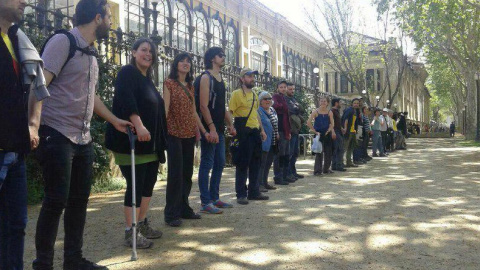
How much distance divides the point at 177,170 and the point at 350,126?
26.4ft

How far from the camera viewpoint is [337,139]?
1131 centimetres

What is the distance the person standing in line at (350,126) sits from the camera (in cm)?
1209

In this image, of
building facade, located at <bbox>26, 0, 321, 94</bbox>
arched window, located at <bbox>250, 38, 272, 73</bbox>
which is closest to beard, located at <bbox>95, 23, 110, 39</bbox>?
building facade, located at <bbox>26, 0, 321, 94</bbox>

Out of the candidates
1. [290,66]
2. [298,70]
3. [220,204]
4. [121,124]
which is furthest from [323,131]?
[298,70]

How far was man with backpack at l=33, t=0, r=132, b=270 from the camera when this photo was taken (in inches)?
124

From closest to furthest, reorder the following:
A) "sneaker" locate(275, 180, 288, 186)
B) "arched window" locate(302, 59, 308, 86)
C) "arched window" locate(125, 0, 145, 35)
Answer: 1. "sneaker" locate(275, 180, 288, 186)
2. "arched window" locate(125, 0, 145, 35)
3. "arched window" locate(302, 59, 308, 86)

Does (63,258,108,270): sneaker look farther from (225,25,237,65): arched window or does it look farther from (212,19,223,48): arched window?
(225,25,237,65): arched window

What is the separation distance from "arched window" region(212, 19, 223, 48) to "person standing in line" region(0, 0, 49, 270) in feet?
72.3

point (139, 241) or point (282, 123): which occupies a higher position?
point (282, 123)

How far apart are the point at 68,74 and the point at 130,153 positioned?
3.48 ft

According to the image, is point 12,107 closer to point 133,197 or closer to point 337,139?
point 133,197

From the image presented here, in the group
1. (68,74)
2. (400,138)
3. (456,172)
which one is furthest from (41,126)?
(400,138)

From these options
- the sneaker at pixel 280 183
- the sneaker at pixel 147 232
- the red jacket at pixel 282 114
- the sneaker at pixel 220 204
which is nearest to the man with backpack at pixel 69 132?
the sneaker at pixel 147 232

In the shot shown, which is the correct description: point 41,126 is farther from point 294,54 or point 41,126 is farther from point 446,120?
point 446,120
